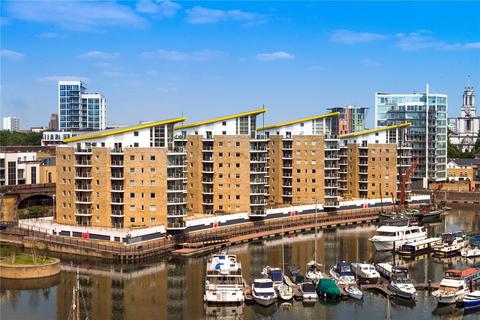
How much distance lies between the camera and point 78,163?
233 feet

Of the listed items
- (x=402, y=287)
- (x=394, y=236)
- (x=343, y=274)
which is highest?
(x=394, y=236)

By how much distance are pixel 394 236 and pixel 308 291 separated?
23.8m

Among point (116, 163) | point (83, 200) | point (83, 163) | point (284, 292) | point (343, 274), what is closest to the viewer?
point (284, 292)

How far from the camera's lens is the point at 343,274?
54469 millimetres

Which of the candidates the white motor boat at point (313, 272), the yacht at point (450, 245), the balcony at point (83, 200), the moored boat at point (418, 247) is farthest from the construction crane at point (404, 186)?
the balcony at point (83, 200)

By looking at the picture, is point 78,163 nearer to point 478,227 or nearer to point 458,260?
point 458,260

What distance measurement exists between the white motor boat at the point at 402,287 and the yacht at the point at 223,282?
11451 mm

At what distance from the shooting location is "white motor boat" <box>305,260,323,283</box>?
5475 centimetres

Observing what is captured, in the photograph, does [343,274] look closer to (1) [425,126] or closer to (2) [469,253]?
(2) [469,253]

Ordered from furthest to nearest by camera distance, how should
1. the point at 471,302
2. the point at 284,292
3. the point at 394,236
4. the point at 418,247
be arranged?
the point at 394,236 → the point at 418,247 → the point at 284,292 → the point at 471,302

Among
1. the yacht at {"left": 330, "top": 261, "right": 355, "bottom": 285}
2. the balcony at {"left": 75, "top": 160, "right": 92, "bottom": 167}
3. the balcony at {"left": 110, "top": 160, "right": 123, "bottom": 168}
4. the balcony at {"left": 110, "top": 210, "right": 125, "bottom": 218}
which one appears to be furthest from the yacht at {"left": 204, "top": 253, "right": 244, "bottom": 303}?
the balcony at {"left": 75, "top": 160, "right": 92, "bottom": 167}

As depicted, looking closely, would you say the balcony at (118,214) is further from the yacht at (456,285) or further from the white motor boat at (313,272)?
the yacht at (456,285)

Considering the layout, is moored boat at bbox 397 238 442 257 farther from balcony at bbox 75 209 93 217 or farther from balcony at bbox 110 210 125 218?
balcony at bbox 75 209 93 217

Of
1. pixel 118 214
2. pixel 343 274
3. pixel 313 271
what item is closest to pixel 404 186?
pixel 313 271
